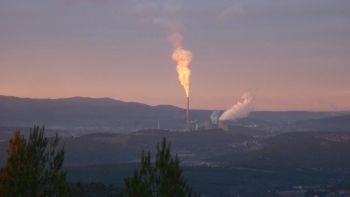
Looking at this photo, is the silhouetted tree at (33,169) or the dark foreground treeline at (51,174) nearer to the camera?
the silhouetted tree at (33,169)

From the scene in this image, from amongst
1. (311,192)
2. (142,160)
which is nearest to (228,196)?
(311,192)

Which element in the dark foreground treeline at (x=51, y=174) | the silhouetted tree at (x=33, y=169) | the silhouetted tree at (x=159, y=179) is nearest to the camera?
the silhouetted tree at (x=33, y=169)

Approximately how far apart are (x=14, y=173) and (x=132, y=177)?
24.8 feet

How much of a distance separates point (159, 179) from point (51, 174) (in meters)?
7.29

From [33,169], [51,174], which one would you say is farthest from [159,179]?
[33,169]

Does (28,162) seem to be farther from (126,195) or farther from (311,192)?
(311,192)

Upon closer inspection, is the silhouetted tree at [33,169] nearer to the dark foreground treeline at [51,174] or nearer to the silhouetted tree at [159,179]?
the dark foreground treeline at [51,174]

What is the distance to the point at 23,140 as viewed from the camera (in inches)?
1564

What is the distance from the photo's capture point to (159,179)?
3984 cm

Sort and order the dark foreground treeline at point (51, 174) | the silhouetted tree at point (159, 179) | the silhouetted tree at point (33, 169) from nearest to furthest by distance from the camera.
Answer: the silhouetted tree at point (33, 169) → the dark foreground treeline at point (51, 174) → the silhouetted tree at point (159, 179)

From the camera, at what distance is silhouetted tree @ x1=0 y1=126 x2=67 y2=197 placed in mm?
38000

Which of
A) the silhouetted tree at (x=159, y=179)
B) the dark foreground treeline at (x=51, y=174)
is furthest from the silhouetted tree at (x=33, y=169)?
the silhouetted tree at (x=159, y=179)

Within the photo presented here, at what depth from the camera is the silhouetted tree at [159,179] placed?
1522 inches

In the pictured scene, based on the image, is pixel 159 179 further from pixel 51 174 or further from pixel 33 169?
pixel 33 169
